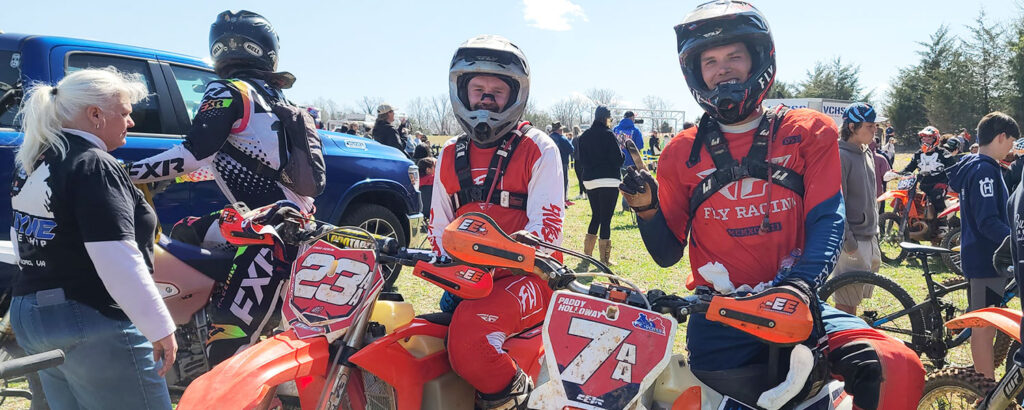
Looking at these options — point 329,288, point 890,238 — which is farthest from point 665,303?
point 890,238

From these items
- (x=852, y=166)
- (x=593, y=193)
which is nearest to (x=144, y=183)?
(x=852, y=166)

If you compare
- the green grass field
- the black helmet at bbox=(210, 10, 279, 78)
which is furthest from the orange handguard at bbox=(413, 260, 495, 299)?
the green grass field

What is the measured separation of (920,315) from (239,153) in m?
4.92

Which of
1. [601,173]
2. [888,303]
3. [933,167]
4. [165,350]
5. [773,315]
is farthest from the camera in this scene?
[933,167]

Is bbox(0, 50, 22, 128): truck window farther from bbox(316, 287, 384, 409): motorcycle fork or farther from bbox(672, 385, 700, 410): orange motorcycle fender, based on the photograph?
bbox(672, 385, 700, 410): orange motorcycle fender

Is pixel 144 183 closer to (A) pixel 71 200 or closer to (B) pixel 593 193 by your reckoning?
(A) pixel 71 200

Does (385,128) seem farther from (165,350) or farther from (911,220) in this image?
(165,350)

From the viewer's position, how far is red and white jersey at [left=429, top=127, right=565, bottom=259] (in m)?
2.90

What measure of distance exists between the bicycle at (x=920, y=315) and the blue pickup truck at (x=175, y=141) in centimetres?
414

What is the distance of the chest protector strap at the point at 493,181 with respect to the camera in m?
3.03

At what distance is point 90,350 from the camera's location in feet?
7.72

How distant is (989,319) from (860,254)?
7.90ft

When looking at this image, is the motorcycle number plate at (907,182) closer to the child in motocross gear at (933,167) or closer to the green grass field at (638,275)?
the child in motocross gear at (933,167)

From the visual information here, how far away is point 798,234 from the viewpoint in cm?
232
